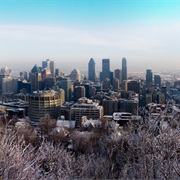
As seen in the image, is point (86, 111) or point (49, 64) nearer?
point (86, 111)

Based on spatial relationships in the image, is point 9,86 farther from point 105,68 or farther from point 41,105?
point 41,105

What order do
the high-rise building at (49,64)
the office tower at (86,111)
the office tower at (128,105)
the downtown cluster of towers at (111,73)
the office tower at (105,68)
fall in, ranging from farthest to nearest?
1. the high-rise building at (49,64)
2. the office tower at (105,68)
3. the downtown cluster of towers at (111,73)
4. the office tower at (128,105)
5. the office tower at (86,111)

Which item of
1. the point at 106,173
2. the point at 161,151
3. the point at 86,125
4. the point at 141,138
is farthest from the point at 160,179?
the point at 86,125

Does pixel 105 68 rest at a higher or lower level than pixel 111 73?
higher

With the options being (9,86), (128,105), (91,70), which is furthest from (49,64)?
(128,105)

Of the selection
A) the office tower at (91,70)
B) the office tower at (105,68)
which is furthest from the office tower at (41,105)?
the office tower at (91,70)

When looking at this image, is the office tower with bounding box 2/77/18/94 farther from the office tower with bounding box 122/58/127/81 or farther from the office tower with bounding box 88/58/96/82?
the office tower with bounding box 122/58/127/81

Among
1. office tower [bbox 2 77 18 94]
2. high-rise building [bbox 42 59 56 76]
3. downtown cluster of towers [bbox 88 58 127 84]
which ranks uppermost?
high-rise building [bbox 42 59 56 76]

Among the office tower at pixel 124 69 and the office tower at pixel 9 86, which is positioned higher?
the office tower at pixel 124 69

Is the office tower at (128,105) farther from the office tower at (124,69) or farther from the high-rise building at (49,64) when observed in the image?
the high-rise building at (49,64)

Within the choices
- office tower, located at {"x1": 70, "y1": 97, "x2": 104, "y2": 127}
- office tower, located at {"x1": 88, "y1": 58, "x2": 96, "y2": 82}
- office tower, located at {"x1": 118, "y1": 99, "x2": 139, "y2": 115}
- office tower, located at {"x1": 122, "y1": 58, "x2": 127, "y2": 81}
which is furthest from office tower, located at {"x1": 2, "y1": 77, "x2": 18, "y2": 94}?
office tower, located at {"x1": 70, "y1": 97, "x2": 104, "y2": 127}

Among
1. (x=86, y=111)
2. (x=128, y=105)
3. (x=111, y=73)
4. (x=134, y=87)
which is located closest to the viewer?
(x=86, y=111)

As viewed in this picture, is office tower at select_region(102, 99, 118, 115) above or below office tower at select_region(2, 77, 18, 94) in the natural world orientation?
below
